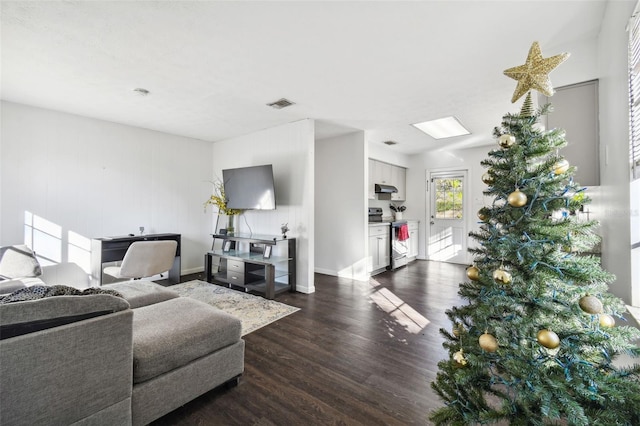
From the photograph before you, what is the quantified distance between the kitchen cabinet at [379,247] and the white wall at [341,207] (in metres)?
0.36

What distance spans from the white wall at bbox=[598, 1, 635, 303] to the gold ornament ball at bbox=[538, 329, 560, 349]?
2.77 feet

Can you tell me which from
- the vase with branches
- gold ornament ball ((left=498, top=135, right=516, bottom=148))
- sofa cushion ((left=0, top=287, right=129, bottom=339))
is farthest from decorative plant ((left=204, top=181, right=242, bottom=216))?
gold ornament ball ((left=498, top=135, right=516, bottom=148))

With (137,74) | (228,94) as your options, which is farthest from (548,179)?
(137,74)

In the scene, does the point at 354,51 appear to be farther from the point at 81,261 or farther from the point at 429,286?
the point at 81,261

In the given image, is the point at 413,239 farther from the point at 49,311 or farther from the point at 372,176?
the point at 49,311

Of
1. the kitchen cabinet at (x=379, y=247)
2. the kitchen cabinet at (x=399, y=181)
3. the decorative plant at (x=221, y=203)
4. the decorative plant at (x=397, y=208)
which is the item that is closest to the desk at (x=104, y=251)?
the decorative plant at (x=221, y=203)

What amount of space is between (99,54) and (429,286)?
501cm

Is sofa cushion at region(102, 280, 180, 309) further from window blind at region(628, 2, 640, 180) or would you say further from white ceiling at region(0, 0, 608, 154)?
window blind at region(628, 2, 640, 180)

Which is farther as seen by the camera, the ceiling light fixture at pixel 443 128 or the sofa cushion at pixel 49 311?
the ceiling light fixture at pixel 443 128

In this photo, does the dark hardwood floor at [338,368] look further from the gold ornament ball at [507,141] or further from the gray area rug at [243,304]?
the gold ornament ball at [507,141]

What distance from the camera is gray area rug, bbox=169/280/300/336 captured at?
2979 millimetres

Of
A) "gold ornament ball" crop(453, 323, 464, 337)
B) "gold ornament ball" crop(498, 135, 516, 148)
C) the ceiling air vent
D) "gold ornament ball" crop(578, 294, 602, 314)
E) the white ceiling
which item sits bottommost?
"gold ornament ball" crop(453, 323, 464, 337)

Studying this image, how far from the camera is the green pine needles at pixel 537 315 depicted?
854 millimetres

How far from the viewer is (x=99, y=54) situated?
2.33m
